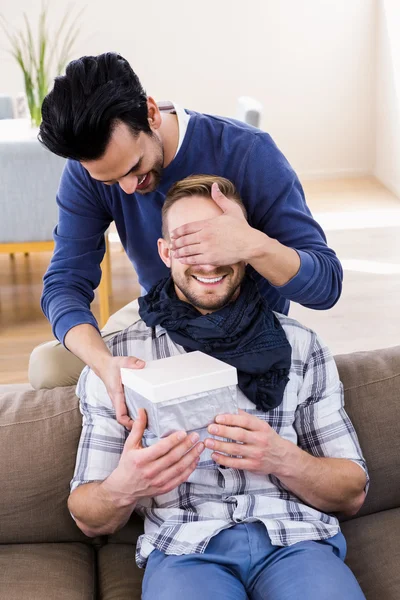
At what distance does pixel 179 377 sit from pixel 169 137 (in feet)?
2.36

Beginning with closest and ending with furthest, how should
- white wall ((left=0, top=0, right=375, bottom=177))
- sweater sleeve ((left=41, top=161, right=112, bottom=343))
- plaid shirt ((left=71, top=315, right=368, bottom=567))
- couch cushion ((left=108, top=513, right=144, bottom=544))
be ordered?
1. plaid shirt ((left=71, top=315, right=368, bottom=567))
2. couch cushion ((left=108, top=513, right=144, bottom=544))
3. sweater sleeve ((left=41, top=161, right=112, bottom=343))
4. white wall ((left=0, top=0, right=375, bottom=177))

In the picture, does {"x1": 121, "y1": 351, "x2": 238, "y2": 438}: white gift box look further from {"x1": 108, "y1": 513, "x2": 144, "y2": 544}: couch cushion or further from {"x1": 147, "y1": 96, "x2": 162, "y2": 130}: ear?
{"x1": 147, "y1": 96, "x2": 162, "y2": 130}: ear

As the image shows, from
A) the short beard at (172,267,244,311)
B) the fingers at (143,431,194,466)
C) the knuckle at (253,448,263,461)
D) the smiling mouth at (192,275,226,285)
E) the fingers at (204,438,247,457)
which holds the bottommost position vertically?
the knuckle at (253,448,263,461)

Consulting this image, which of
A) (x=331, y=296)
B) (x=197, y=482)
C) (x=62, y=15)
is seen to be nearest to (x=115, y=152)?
(x=331, y=296)

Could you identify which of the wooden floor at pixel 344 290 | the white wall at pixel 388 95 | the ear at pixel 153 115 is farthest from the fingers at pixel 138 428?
the white wall at pixel 388 95

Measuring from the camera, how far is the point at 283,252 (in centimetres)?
155

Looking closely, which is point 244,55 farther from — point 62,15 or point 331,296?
point 331,296

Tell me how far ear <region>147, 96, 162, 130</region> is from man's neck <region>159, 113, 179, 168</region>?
0.07m

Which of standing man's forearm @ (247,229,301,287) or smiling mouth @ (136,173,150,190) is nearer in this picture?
standing man's forearm @ (247,229,301,287)

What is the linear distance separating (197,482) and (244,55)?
5.70m

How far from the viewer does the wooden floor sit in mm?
3736

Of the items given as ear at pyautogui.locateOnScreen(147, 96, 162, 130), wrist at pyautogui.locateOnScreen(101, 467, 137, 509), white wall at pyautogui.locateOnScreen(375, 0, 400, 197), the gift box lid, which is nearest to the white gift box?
the gift box lid

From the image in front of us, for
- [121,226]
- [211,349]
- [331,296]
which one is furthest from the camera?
[121,226]

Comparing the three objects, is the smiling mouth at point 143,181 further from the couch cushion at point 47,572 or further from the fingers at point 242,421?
the couch cushion at point 47,572
